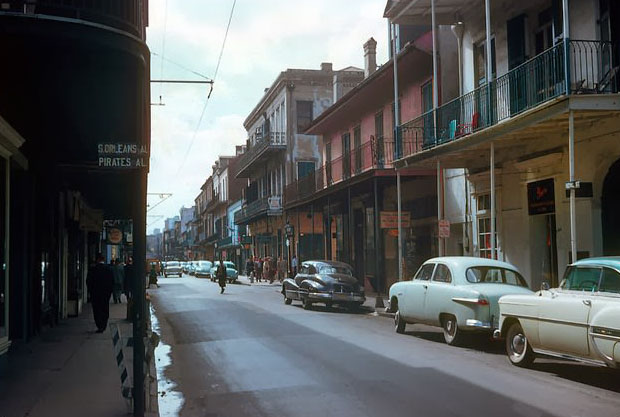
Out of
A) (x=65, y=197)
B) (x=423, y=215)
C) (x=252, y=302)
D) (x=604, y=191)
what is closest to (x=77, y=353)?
(x=65, y=197)

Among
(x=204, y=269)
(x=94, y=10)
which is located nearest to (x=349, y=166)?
(x=94, y=10)

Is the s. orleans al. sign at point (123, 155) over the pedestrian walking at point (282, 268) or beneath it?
over

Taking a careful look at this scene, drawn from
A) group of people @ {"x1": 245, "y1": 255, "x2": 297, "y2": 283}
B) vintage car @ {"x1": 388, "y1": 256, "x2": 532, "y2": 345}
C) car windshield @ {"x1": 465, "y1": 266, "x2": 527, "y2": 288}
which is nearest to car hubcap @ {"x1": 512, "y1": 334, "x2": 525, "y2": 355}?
vintage car @ {"x1": 388, "y1": 256, "x2": 532, "y2": 345}

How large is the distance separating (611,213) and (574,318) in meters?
7.13

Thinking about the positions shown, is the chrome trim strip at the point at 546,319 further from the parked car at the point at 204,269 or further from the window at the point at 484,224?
the parked car at the point at 204,269

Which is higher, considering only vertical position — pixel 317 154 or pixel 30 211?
pixel 317 154

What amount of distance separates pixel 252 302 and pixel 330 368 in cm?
1624

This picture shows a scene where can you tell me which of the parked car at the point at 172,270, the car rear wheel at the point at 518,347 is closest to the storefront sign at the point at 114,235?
the car rear wheel at the point at 518,347

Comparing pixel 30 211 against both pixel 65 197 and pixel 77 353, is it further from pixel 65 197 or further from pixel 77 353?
pixel 65 197

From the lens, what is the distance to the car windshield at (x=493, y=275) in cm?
1323

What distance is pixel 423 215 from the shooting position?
2591cm

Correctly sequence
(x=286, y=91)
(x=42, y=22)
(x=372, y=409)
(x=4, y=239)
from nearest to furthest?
1. (x=372, y=409)
2. (x=42, y=22)
3. (x=4, y=239)
4. (x=286, y=91)

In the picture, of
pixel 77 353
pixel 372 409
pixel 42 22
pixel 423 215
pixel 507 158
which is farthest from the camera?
pixel 423 215

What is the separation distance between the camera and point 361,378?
9.61 m
